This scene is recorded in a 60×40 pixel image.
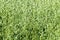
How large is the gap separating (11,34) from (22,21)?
517mm

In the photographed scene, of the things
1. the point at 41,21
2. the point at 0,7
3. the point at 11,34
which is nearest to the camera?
the point at 11,34

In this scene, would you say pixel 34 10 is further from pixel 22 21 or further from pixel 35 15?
pixel 22 21

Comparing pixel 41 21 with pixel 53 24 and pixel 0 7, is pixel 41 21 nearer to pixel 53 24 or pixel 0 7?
pixel 53 24

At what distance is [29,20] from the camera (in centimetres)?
564

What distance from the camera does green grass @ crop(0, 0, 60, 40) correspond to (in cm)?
534

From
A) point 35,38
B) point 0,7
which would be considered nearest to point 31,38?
point 35,38

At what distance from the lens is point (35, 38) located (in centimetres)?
531

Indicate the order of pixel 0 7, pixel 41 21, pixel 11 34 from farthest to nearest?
pixel 0 7
pixel 41 21
pixel 11 34

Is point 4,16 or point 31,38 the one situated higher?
point 4,16

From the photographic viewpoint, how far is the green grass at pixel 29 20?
5.34 metres

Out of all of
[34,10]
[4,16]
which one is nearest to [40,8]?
[34,10]

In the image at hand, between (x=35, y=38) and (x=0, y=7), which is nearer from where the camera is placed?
(x=35, y=38)

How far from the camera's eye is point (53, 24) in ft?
18.4

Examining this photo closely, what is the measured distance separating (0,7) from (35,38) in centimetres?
153
